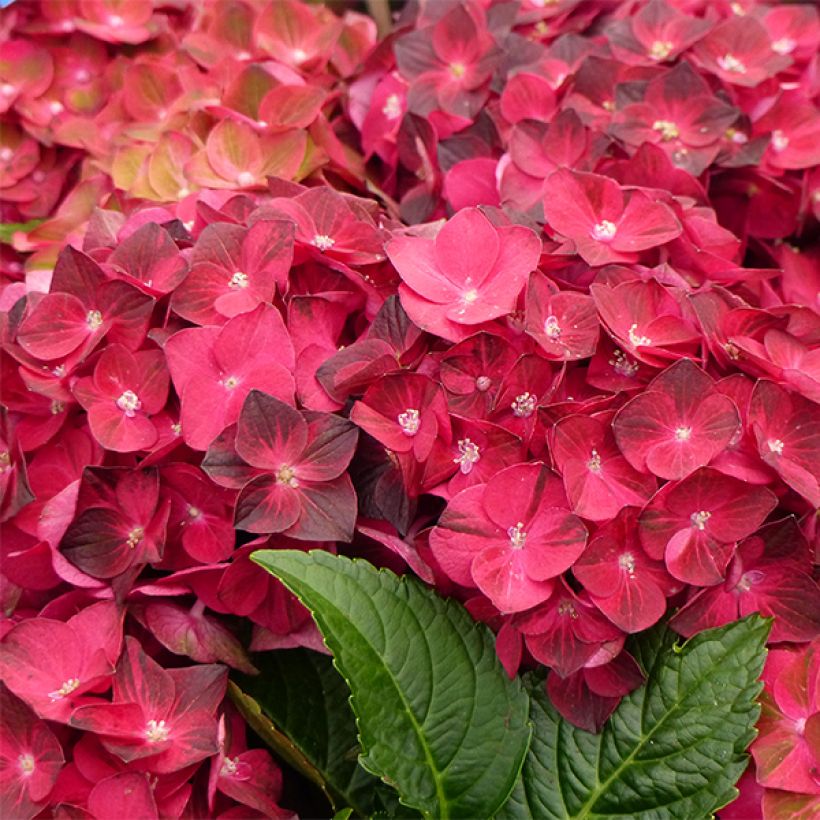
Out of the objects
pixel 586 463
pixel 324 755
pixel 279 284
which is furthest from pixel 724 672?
pixel 279 284

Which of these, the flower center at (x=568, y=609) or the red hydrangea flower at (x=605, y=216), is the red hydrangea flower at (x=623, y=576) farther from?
the red hydrangea flower at (x=605, y=216)

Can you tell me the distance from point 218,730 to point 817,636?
1.51 ft

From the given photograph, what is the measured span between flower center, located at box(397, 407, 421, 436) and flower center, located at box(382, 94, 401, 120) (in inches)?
19.0

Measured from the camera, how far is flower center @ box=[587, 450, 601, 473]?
2.47ft

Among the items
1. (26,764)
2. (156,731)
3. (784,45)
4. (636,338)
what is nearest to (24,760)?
(26,764)

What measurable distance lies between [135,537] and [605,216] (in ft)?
1.54

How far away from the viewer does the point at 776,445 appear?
0.76 meters

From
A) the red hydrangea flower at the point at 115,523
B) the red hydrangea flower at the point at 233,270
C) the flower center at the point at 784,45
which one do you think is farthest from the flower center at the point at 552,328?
the flower center at the point at 784,45

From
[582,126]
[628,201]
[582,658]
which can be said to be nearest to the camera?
[582,658]

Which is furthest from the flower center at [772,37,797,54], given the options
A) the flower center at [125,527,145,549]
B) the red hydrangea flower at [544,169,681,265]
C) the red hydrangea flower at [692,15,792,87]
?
the flower center at [125,527,145,549]

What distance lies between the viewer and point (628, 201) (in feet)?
2.84

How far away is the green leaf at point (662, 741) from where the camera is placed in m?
0.75

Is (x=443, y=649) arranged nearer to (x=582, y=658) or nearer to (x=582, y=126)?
(x=582, y=658)

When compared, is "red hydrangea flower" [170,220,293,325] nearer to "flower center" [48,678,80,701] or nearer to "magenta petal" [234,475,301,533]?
"magenta petal" [234,475,301,533]
